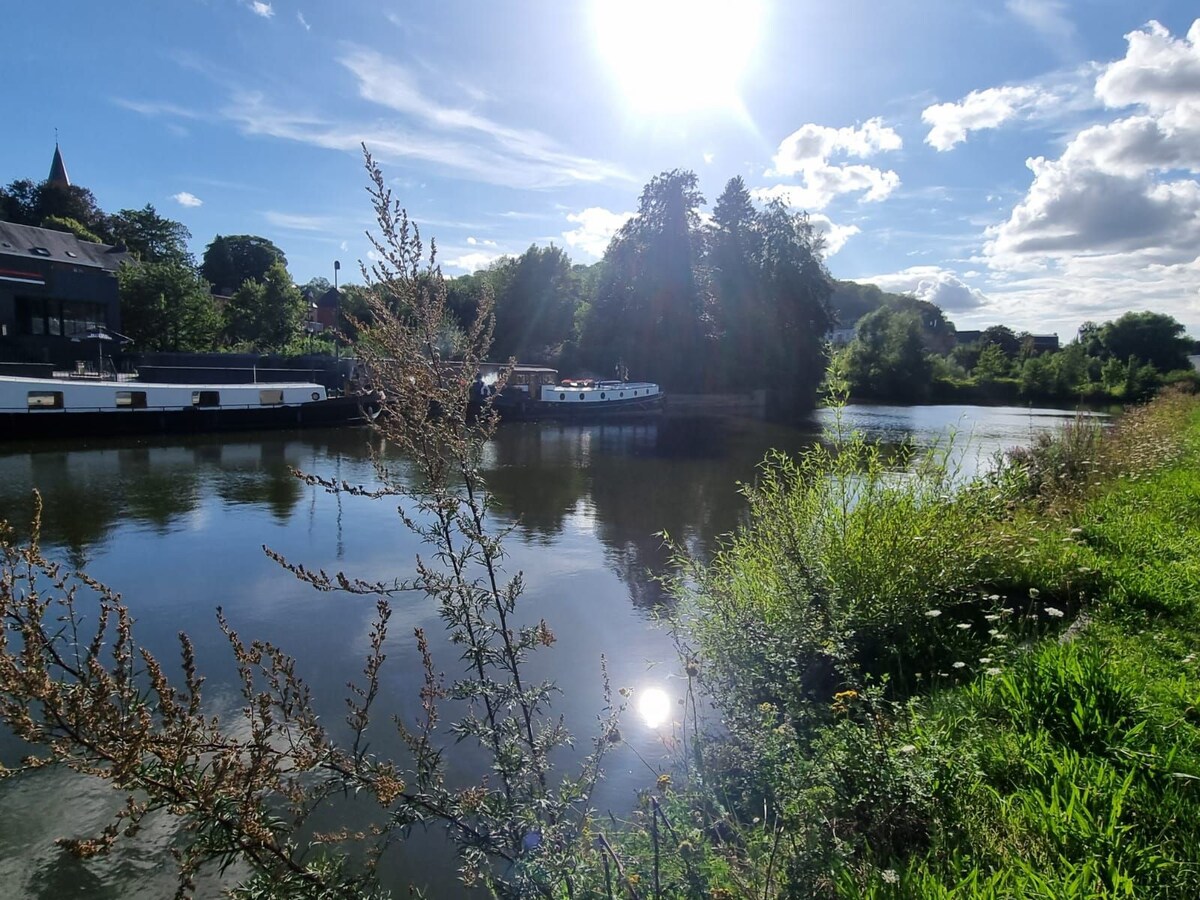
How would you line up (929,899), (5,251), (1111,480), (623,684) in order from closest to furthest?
(929,899)
(623,684)
(1111,480)
(5,251)

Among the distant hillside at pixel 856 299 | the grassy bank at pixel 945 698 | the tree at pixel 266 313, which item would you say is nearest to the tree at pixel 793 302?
the tree at pixel 266 313

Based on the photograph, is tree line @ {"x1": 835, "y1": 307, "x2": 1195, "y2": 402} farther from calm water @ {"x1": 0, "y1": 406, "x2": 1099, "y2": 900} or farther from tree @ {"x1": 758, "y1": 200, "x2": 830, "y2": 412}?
calm water @ {"x1": 0, "y1": 406, "x2": 1099, "y2": 900}

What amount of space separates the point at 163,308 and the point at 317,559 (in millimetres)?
37063

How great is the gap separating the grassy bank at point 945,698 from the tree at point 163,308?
43.4m

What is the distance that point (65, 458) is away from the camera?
1927 centimetres

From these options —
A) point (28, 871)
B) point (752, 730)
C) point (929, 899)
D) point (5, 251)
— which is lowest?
point (28, 871)

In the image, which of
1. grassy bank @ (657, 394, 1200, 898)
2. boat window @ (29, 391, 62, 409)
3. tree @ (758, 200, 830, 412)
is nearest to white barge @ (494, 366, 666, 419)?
tree @ (758, 200, 830, 412)

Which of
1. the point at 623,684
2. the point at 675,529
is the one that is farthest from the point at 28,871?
the point at 675,529

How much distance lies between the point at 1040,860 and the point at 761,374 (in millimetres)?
43729

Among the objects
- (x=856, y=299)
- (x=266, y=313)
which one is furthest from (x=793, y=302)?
(x=856, y=299)

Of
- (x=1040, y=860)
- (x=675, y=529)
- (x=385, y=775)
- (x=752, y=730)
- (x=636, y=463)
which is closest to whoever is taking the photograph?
(x=385, y=775)

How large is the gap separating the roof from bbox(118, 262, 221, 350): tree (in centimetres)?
154

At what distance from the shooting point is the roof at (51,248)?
3259cm

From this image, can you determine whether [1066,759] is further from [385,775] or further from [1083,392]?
[1083,392]
